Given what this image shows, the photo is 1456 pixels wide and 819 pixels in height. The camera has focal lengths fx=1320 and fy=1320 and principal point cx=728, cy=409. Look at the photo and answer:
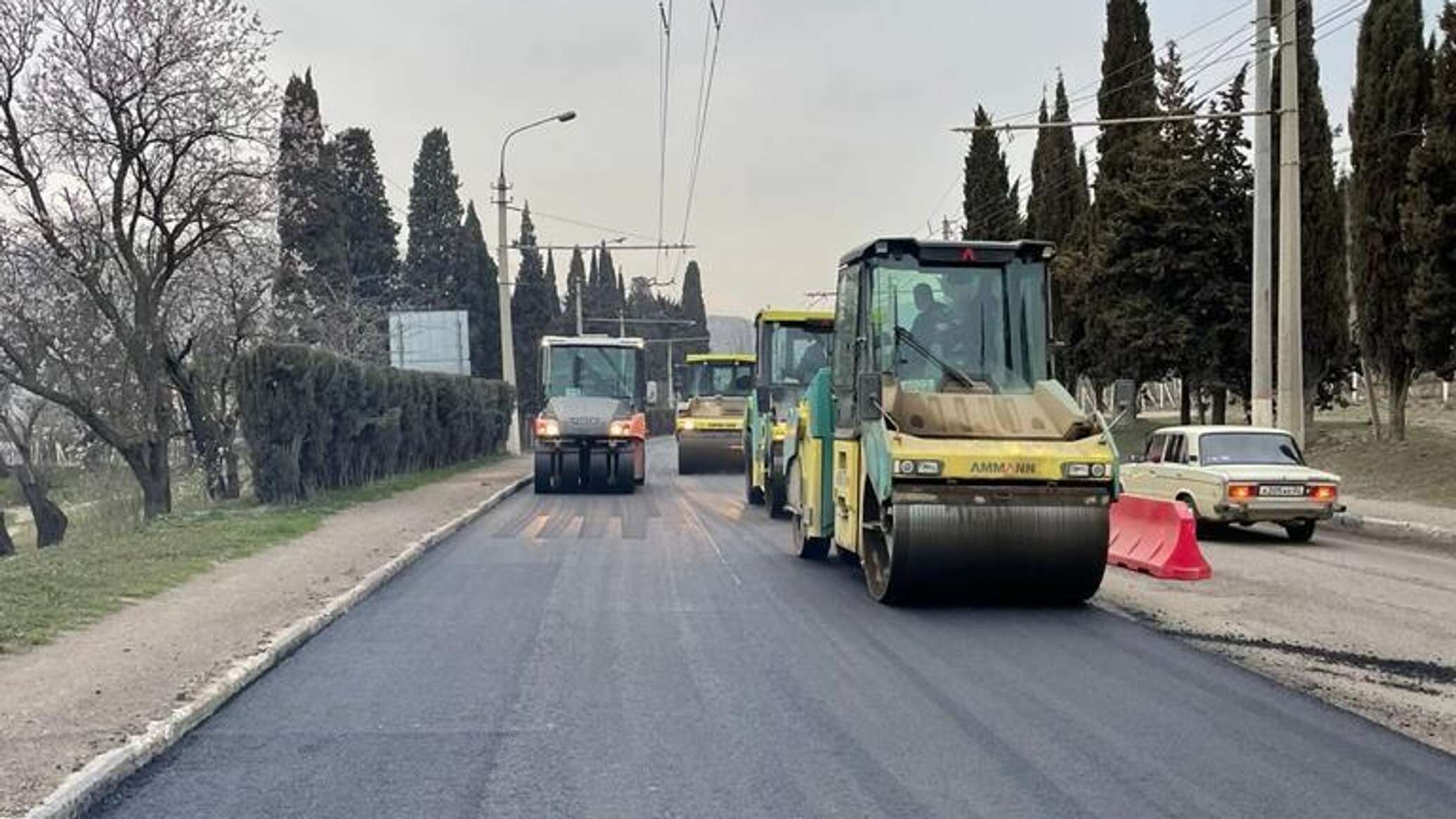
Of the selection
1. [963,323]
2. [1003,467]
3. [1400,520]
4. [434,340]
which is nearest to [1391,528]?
[1400,520]

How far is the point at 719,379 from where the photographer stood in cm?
3350

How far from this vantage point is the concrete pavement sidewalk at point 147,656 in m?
6.28

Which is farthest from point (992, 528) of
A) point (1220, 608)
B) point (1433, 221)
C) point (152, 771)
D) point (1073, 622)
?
point (1433, 221)

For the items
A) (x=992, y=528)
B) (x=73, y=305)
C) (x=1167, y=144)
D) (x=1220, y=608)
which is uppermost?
(x=1167, y=144)

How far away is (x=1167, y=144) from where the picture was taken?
32.0 meters

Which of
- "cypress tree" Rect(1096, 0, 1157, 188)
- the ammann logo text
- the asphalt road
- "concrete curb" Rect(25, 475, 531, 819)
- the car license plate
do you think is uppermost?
"cypress tree" Rect(1096, 0, 1157, 188)

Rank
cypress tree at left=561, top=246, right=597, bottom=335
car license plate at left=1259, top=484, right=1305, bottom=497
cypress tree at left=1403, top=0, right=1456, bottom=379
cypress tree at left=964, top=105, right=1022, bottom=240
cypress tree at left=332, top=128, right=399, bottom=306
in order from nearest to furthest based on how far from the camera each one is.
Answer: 1. car license plate at left=1259, top=484, right=1305, bottom=497
2. cypress tree at left=1403, top=0, right=1456, bottom=379
3. cypress tree at left=964, top=105, right=1022, bottom=240
4. cypress tree at left=332, top=128, right=399, bottom=306
5. cypress tree at left=561, top=246, right=597, bottom=335

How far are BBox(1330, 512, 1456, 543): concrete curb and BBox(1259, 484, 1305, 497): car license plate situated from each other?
7.43 feet

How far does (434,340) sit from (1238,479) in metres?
30.5

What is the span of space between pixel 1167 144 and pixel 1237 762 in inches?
1108

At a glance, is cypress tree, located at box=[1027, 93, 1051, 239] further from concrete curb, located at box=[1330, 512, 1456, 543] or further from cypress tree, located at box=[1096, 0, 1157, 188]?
concrete curb, located at box=[1330, 512, 1456, 543]

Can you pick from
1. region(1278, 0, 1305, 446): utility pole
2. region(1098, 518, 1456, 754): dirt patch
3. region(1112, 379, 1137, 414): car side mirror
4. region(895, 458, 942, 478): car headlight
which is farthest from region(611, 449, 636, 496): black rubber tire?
region(895, 458, 942, 478): car headlight

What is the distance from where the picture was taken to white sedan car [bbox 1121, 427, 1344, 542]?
651 inches

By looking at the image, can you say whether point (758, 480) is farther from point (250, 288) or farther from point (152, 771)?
point (152, 771)
